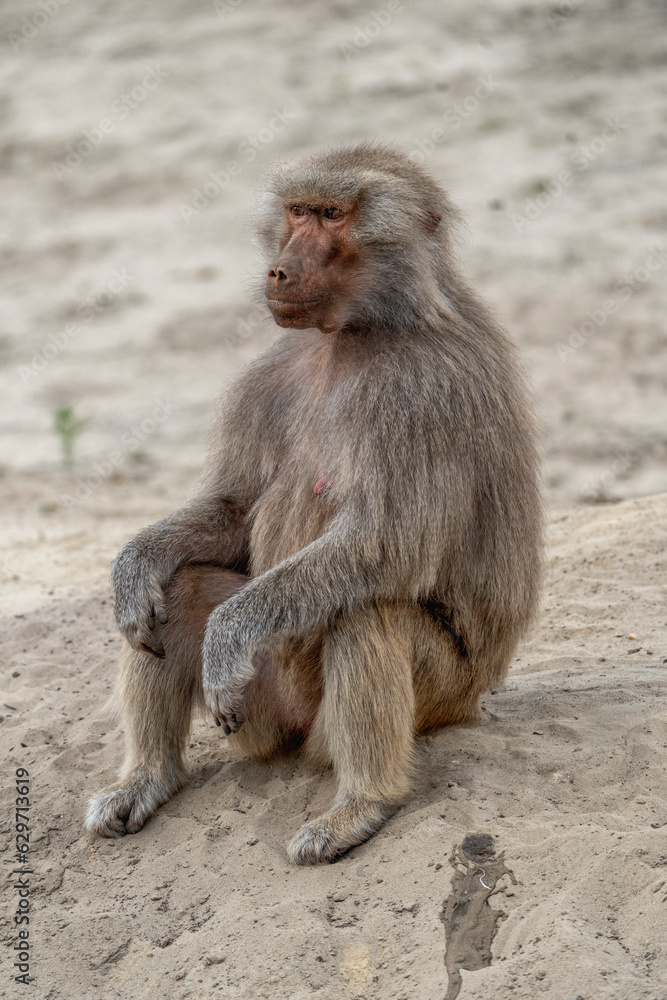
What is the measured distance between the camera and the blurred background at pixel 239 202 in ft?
28.0

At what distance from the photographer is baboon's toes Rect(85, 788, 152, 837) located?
3.82 metres

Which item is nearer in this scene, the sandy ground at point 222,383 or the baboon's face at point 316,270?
the sandy ground at point 222,383

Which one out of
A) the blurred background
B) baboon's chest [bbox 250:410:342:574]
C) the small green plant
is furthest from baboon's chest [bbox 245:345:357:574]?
the small green plant

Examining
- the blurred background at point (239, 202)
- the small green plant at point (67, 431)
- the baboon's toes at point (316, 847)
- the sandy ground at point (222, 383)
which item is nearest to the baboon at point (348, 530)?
the baboon's toes at point (316, 847)

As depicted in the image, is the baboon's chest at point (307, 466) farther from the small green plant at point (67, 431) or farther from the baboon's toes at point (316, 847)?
the small green plant at point (67, 431)

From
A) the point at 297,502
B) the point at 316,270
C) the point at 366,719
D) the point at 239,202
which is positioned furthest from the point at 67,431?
the point at 366,719

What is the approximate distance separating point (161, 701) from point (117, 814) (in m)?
0.39

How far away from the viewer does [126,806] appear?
386cm

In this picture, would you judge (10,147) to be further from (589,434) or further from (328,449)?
(328,449)

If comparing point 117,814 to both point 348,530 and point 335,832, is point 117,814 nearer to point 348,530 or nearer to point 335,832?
point 335,832

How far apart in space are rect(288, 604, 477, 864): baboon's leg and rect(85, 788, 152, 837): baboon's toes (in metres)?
0.64

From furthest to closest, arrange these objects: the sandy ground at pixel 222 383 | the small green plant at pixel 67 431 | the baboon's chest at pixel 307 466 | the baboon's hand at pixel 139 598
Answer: the small green plant at pixel 67 431 < the baboon's hand at pixel 139 598 < the baboon's chest at pixel 307 466 < the sandy ground at pixel 222 383

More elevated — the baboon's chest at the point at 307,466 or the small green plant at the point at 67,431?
the baboon's chest at the point at 307,466

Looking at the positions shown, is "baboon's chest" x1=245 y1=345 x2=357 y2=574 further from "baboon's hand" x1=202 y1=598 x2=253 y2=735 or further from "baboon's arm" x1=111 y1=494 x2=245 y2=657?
"baboon's hand" x1=202 y1=598 x2=253 y2=735
